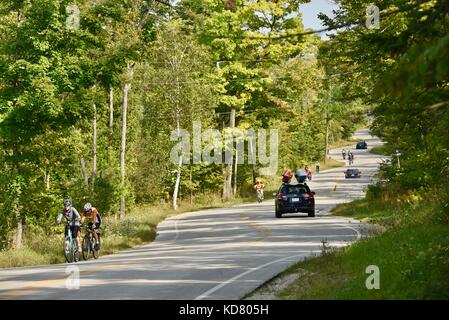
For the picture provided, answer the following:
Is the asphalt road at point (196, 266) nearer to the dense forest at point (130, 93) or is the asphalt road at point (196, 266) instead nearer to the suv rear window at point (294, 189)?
the suv rear window at point (294, 189)

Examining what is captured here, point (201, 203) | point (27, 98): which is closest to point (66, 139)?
point (27, 98)

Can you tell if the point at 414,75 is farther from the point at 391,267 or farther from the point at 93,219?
the point at 93,219

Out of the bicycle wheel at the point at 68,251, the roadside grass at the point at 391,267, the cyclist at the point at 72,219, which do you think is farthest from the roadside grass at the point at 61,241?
the roadside grass at the point at 391,267

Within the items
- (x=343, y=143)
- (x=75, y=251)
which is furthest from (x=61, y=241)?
(x=343, y=143)

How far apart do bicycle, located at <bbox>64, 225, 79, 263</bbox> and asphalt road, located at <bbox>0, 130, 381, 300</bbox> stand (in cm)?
86

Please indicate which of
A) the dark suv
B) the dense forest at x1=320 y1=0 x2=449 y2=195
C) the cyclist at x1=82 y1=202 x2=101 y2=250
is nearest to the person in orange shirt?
the cyclist at x1=82 y1=202 x2=101 y2=250

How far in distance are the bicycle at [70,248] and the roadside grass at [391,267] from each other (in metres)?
8.03

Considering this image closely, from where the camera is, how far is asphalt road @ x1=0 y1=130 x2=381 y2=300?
13508mm

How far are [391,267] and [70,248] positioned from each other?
11799 millimetres

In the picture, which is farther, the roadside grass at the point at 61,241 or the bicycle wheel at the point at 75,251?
the roadside grass at the point at 61,241

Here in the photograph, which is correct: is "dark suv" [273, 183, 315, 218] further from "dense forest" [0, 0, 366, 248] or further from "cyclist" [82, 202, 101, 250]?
"cyclist" [82, 202, 101, 250]

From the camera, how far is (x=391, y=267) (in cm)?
1295

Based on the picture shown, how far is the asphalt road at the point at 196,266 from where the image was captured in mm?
13508

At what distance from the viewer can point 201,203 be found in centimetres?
5884
